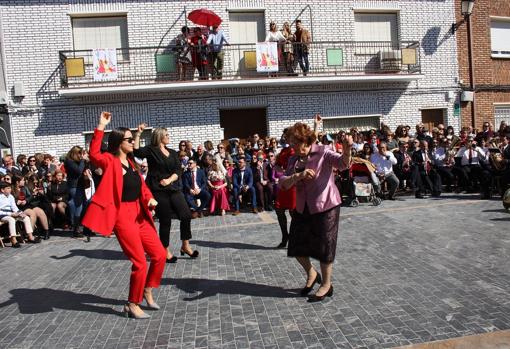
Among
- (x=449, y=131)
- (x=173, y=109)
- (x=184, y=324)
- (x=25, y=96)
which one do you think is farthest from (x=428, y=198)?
(x=25, y=96)

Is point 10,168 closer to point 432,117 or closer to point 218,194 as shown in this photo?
point 218,194

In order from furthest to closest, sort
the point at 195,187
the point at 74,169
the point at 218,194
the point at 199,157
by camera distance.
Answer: the point at 199,157
the point at 218,194
the point at 195,187
the point at 74,169

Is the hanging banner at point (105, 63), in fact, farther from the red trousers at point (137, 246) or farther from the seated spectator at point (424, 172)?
the red trousers at point (137, 246)

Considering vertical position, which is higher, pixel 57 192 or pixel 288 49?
pixel 288 49

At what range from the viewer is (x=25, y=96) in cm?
1438

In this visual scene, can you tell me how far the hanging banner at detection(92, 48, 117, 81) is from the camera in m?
13.9

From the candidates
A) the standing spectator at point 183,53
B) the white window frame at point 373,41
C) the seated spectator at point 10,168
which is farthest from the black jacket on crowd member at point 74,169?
the white window frame at point 373,41

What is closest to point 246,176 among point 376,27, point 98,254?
point 98,254

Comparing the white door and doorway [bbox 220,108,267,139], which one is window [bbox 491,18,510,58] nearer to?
the white door

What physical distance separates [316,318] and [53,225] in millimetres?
8321

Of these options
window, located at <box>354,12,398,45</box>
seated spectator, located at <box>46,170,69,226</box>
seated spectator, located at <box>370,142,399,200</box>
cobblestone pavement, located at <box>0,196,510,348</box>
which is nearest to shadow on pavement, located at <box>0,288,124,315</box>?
cobblestone pavement, located at <box>0,196,510,348</box>

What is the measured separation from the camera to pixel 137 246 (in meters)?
A: 4.81

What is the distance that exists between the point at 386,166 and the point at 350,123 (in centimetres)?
454

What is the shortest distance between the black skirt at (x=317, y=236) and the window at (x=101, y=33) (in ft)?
38.6
